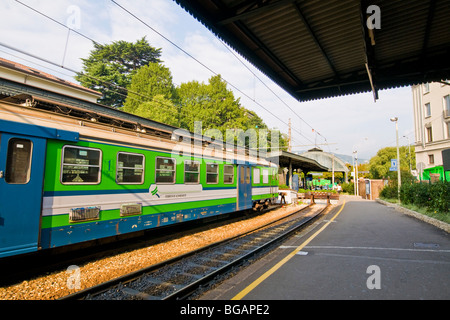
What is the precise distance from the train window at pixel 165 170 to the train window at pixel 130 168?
62 centimetres

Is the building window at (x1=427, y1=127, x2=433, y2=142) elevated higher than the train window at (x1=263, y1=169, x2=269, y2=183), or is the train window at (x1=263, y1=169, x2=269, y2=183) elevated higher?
the building window at (x1=427, y1=127, x2=433, y2=142)

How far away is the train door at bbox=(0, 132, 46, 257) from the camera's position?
14.8 feet

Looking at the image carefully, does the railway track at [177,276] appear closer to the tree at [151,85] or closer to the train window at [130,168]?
the train window at [130,168]

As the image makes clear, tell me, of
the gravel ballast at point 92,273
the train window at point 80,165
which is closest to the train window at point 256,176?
the gravel ballast at point 92,273

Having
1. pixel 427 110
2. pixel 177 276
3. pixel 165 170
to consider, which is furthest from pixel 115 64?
pixel 427 110

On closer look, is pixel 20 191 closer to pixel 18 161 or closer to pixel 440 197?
pixel 18 161

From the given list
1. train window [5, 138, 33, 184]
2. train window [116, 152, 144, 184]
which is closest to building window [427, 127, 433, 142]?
train window [116, 152, 144, 184]

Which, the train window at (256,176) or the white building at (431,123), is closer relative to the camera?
the train window at (256,176)

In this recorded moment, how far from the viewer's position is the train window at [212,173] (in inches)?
395

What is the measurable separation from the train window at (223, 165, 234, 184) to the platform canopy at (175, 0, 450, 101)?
4.29 metres

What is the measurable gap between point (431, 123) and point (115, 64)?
1663 inches

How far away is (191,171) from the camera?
9.12 metres

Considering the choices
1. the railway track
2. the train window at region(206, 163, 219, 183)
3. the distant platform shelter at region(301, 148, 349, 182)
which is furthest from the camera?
the distant platform shelter at region(301, 148, 349, 182)

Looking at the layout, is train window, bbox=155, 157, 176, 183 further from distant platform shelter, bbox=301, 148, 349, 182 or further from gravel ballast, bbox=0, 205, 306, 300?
distant platform shelter, bbox=301, 148, 349, 182
